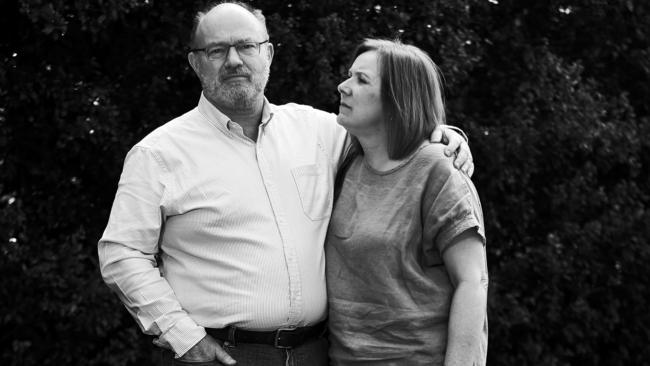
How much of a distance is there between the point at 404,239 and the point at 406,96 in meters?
0.50

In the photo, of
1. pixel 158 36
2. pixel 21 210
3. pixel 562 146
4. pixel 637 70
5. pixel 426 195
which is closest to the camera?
pixel 426 195

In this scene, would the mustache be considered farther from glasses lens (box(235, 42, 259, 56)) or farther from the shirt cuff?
the shirt cuff

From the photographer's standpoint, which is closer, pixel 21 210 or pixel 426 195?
pixel 426 195

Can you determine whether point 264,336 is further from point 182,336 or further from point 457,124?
point 457,124

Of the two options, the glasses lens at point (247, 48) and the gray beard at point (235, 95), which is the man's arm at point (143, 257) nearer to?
the gray beard at point (235, 95)

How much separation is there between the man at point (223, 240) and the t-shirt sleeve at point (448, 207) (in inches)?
5.4

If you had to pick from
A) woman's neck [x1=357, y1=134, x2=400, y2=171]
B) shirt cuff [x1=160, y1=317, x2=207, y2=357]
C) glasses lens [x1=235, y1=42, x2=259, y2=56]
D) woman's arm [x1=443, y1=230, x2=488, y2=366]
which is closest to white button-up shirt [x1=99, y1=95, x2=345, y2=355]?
shirt cuff [x1=160, y1=317, x2=207, y2=357]

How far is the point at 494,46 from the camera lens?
6.22 meters

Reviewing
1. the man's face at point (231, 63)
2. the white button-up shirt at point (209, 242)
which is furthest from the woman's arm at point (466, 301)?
the man's face at point (231, 63)

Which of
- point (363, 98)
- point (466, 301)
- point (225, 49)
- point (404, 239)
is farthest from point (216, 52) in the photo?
point (466, 301)

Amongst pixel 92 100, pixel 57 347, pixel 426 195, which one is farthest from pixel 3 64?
pixel 426 195

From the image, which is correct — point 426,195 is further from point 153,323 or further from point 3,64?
point 3,64

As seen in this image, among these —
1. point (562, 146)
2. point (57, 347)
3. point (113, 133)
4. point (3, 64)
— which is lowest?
point (57, 347)

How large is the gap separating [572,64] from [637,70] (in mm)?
518
